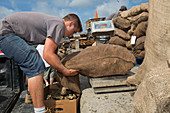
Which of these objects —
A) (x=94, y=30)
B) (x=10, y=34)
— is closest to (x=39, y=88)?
(x=10, y=34)

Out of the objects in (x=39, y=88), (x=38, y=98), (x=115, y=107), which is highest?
(x=39, y=88)

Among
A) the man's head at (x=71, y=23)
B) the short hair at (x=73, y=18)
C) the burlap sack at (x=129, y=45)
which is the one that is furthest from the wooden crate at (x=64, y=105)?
the burlap sack at (x=129, y=45)

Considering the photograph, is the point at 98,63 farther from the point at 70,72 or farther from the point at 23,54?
the point at 23,54

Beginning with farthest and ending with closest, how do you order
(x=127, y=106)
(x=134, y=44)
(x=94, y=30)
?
1. (x=134, y=44)
2. (x=94, y=30)
3. (x=127, y=106)

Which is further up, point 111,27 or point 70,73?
point 111,27

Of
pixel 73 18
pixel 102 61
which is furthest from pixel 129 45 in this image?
pixel 73 18

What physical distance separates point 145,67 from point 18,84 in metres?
2.39

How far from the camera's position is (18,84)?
2607mm

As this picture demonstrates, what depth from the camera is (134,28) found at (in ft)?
13.4

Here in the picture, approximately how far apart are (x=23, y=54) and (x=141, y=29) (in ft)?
10.9

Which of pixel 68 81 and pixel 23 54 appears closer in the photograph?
pixel 23 54

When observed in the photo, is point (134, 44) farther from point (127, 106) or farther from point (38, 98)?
point (38, 98)

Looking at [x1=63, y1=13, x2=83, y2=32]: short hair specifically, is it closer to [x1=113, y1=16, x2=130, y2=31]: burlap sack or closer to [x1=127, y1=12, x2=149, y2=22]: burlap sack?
[x1=127, y1=12, x2=149, y2=22]: burlap sack

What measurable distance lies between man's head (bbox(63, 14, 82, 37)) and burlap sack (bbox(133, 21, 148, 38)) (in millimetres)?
2505
